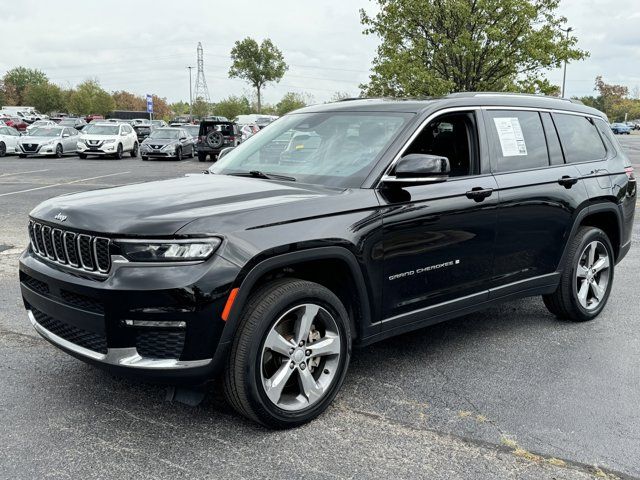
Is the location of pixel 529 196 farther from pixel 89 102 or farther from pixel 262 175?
pixel 89 102

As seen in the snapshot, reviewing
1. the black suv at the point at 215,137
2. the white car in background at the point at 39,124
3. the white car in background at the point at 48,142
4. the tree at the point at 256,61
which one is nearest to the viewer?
the black suv at the point at 215,137

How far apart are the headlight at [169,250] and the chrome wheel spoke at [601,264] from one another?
12.0 feet

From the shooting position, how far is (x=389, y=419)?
3.54 meters

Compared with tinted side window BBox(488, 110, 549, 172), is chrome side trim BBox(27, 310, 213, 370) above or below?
below

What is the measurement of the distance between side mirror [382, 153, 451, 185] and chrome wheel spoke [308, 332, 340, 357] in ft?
3.18

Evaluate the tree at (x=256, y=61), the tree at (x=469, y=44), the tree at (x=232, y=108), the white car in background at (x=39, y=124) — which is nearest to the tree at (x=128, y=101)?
the tree at (x=232, y=108)

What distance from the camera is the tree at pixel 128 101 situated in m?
113

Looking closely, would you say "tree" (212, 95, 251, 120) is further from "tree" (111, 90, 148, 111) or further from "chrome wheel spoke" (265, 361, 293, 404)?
"chrome wheel spoke" (265, 361, 293, 404)

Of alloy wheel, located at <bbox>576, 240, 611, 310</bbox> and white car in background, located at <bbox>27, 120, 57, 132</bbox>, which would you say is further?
white car in background, located at <bbox>27, 120, 57, 132</bbox>

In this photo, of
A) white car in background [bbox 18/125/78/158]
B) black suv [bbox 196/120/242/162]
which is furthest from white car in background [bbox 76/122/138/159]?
black suv [bbox 196/120/242/162]

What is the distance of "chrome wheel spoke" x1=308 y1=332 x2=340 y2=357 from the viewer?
136 inches

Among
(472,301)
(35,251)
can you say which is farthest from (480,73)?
(35,251)

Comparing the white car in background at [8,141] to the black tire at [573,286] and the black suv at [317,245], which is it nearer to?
the black suv at [317,245]

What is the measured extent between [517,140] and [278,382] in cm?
260
